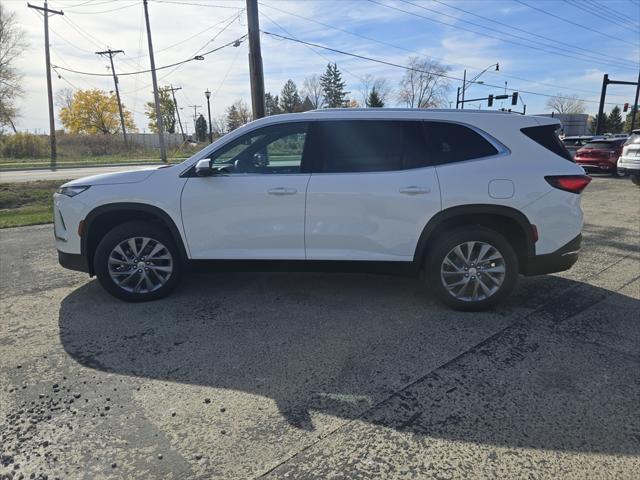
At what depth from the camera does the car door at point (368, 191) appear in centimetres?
398

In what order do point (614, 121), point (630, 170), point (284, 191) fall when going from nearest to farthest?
1. point (284, 191)
2. point (630, 170)
3. point (614, 121)

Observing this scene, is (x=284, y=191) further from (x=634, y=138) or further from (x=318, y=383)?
(x=634, y=138)

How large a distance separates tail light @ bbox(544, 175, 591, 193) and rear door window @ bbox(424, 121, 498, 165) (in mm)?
567

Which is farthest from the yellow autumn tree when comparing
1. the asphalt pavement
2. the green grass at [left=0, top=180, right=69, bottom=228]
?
the green grass at [left=0, top=180, right=69, bottom=228]

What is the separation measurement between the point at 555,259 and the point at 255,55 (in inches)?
368

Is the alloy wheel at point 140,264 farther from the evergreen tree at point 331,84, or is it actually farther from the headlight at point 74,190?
the evergreen tree at point 331,84

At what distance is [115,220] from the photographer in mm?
4398

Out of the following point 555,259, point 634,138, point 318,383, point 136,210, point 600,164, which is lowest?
point 318,383

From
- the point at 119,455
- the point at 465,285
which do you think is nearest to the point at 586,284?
the point at 465,285

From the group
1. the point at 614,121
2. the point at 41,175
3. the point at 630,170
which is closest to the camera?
the point at 630,170

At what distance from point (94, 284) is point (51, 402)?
2.43 m

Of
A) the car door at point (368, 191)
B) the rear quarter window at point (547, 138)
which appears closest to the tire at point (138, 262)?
the car door at point (368, 191)

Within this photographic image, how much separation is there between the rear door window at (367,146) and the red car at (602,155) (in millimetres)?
17026

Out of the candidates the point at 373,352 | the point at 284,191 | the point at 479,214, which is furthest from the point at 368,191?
the point at 373,352
